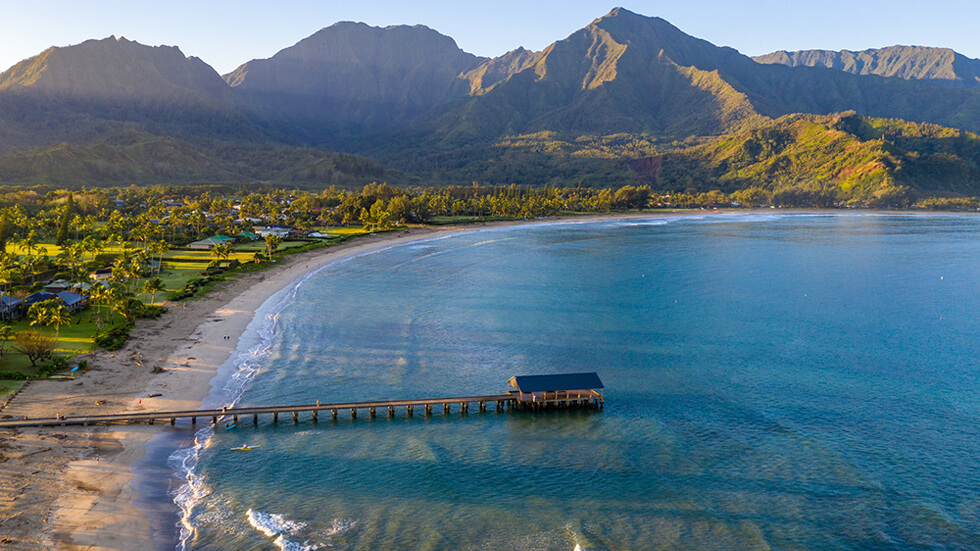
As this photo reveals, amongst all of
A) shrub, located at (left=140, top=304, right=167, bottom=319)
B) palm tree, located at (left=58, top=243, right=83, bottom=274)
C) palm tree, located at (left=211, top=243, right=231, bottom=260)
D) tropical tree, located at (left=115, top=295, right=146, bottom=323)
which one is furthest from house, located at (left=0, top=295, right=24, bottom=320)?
palm tree, located at (left=211, top=243, right=231, bottom=260)

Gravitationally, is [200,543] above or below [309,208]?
below

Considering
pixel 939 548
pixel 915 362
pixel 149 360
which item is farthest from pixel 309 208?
pixel 939 548

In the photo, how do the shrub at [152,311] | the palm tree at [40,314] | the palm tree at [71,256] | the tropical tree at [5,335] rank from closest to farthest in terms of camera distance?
the tropical tree at [5,335], the palm tree at [40,314], the shrub at [152,311], the palm tree at [71,256]

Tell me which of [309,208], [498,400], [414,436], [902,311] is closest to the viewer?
[414,436]

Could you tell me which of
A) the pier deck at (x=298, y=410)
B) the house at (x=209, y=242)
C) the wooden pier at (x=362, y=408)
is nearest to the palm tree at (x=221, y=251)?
the house at (x=209, y=242)

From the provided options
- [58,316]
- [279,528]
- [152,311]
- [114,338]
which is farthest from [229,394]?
[152,311]

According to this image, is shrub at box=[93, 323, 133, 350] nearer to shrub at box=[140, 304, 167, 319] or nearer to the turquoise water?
shrub at box=[140, 304, 167, 319]

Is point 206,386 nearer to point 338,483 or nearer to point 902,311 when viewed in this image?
point 338,483

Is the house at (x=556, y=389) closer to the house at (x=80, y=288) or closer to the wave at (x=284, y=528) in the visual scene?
the wave at (x=284, y=528)

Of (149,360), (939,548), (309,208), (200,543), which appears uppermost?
(309,208)
